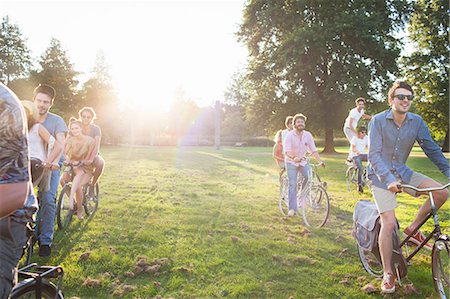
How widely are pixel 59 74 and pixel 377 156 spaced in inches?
1776

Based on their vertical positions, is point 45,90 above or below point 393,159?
above

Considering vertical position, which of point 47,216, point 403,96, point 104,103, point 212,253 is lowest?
point 212,253

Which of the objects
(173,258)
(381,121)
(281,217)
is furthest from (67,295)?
(281,217)

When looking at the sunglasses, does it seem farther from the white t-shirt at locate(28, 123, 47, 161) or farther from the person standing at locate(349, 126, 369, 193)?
the person standing at locate(349, 126, 369, 193)

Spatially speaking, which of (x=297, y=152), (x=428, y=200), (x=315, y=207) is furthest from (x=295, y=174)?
(x=428, y=200)

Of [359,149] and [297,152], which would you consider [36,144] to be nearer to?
[297,152]

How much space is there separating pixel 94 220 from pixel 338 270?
4828 millimetres

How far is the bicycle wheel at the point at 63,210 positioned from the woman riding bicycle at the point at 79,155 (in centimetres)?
18

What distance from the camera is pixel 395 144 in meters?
4.30

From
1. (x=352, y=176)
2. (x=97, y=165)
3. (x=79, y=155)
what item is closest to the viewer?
(x=79, y=155)

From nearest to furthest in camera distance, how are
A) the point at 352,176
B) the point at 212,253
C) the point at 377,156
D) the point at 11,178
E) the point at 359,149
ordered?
the point at 11,178 < the point at 377,156 < the point at 212,253 < the point at 359,149 < the point at 352,176

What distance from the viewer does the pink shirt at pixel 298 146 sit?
7.90 metres

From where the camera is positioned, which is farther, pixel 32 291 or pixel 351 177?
pixel 351 177

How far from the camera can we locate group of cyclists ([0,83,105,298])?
6.77 ft
